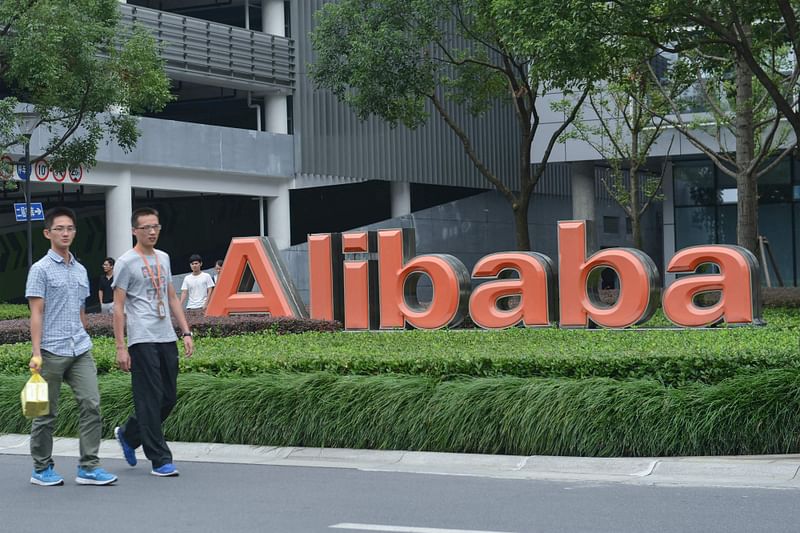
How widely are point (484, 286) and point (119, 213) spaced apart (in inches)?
654

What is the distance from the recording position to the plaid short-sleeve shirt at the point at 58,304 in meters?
9.61

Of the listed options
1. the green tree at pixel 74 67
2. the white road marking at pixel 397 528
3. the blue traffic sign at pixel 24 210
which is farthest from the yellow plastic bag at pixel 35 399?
the blue traffic sign at pixel 24 210

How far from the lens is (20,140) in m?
25.1

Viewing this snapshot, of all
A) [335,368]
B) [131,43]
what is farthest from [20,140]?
[335,368]

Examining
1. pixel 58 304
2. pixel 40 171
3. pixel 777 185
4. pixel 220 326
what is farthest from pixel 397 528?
pixel 777 185

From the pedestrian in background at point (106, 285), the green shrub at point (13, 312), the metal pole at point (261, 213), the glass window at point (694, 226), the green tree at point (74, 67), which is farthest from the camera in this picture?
the glass window at point (694, 226)

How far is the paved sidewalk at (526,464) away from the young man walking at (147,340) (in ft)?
4.25

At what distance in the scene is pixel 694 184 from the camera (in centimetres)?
4159

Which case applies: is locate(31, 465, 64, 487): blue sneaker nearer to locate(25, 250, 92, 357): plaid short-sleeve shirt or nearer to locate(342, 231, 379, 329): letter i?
locate(25, 250, 92, 357): plaid short-sleeve shirt

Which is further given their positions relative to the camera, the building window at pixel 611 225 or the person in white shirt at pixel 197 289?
the building window at pixel 611 225

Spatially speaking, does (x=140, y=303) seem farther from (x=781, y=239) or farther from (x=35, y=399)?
(x=781, y=239)

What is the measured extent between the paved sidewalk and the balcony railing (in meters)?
24.0

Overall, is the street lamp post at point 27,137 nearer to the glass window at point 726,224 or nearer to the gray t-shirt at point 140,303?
the gray t-shirt at point 140,303

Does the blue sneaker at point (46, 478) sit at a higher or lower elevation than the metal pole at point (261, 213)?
lower
